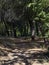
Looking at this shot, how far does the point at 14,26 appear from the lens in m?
36.8

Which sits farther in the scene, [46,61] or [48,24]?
[48,24]

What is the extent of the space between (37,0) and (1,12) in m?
4.97

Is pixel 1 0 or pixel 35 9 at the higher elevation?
pixel 1 0

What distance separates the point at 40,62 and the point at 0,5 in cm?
1243

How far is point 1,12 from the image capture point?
2459 cm

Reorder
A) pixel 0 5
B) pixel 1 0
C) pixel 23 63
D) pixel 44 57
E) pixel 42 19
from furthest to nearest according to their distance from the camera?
pixel 42 19
pixel 0 5
pixel 1 0
pixel 44 57
pixel 23 63

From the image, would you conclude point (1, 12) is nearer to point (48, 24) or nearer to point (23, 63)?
point (48, 24)

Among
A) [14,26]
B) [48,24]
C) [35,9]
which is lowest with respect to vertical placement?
[14,26]

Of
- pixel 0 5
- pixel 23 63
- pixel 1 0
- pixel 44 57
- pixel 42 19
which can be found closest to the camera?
pixel 23 63

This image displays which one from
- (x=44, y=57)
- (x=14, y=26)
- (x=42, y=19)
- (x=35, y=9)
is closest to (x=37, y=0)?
(x=35, y=9)

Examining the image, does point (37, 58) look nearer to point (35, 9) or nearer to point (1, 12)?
point (35, 9)

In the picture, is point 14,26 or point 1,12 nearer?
point 1,12

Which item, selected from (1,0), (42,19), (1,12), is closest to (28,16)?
(42,19)

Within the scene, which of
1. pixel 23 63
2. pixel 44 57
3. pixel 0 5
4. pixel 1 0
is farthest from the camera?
pixel 0 5
